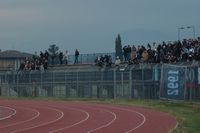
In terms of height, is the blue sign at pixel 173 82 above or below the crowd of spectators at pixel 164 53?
below

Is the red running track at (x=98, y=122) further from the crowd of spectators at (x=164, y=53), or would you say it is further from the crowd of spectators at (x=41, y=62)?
the crowd of spectators at (x=41, y=62)

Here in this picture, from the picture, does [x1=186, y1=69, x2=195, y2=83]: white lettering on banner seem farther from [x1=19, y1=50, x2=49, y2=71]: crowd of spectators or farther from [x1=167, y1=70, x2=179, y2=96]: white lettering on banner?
[x1=19, y1=50, x2=49, y2=71]: crowd of spectators

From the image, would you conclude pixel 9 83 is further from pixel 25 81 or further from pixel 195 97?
pixel 195 97

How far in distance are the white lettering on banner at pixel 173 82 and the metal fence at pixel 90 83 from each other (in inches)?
41.5

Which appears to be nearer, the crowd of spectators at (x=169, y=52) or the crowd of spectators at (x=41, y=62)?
the crowd of spectators at (x=169, y=52)

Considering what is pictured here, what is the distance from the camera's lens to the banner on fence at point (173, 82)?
33.2m

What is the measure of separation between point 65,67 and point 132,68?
13.3 metres

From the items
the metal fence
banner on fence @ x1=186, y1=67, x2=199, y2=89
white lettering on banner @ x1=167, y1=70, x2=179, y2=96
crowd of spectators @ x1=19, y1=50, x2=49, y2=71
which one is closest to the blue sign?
white lettering on banner @ x1=167, y1=70, x2=179, y2=96

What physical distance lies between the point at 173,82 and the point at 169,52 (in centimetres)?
294

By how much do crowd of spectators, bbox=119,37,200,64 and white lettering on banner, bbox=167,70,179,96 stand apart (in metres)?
1.14

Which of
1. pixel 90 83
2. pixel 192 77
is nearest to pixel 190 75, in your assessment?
pixel 192 77

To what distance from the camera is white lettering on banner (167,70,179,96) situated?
3359 cm

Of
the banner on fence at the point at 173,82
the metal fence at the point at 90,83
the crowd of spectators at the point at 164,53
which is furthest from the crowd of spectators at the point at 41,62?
the banner on fence at the point at 173,82

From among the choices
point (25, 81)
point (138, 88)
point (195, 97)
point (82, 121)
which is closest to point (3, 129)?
point (82, 121)
